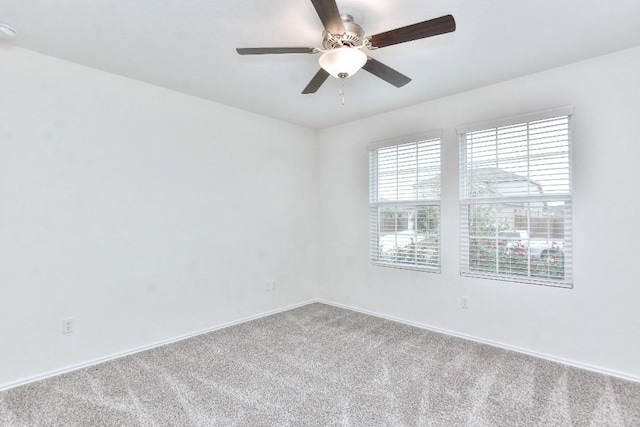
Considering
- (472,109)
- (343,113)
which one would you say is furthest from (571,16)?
(343,113)

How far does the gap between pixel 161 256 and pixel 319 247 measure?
221 centimetres

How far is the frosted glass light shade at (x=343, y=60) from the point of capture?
1.93 metres

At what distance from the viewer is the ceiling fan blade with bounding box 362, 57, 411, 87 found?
2186 millimetres

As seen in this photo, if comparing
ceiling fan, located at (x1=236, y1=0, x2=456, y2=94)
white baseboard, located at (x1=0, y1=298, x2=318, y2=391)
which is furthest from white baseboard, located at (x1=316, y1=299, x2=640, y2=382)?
ceiling fan, located at (x1=236, y1=0, x2=456, y2=94)

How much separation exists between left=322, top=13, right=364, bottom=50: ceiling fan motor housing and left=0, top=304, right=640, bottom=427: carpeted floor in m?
2.29

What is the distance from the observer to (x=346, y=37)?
1955mm

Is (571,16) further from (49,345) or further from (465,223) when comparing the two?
(49,345)

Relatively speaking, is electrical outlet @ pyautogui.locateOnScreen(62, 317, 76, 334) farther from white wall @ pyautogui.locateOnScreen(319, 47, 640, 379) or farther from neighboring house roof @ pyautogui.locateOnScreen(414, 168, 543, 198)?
neighboring house roof @ pyautogui.locateOnScreen(414, 168, 543, 198)

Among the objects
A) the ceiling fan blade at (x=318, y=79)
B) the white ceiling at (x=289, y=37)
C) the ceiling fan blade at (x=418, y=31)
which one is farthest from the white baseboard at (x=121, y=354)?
the ceiling fan blade at (x=418, y=31)

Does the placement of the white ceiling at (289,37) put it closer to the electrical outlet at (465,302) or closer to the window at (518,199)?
the window at (518,199)

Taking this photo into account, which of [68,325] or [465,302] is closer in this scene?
[68,325]

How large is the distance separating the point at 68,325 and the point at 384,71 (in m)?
3.14

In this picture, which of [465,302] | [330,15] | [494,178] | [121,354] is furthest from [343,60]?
[121,354]

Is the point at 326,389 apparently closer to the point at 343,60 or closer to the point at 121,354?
the point at 121,354
